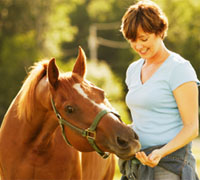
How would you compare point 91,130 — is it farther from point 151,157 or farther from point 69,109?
point 151,157

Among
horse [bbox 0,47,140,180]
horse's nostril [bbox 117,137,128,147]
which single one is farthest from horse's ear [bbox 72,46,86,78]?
horse's nostril [bbox 117,137,128,147]

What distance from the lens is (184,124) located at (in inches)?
116

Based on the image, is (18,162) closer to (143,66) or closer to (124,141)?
(124,141)

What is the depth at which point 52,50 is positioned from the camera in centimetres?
2455

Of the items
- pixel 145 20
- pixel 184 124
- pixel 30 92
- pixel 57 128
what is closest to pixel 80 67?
pixel 30 92

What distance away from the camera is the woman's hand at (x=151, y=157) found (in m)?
2.89

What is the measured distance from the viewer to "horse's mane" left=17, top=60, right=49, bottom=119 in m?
3.64

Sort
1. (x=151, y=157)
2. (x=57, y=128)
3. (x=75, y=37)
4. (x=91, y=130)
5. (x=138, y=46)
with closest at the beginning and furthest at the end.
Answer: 1. (x=151, y=157)
2. (x=138, y=46)
3. (x=91, y=130)
4. (x=57, y=128)
5. (x=75, y=37)

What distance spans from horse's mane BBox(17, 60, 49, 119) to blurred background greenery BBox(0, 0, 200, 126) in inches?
371

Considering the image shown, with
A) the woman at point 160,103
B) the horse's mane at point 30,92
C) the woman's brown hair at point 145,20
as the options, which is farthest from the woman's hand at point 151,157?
the horse's mane at point 30,92

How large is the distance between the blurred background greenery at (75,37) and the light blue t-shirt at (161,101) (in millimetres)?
9994

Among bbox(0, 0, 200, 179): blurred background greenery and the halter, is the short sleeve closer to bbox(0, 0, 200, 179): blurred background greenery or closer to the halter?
the halter

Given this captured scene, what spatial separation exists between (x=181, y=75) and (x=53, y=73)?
1080 mm

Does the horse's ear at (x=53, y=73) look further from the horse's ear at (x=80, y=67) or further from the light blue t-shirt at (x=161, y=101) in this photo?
the light blue t-shirt at (x=161, y=101)
